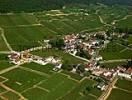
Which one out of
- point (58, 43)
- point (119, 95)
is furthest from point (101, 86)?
point (58, 43)

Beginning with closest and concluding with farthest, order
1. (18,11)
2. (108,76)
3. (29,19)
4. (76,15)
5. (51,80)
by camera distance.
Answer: (51,80) < (108,76) < (29,19) < (18,11) < (76,15)

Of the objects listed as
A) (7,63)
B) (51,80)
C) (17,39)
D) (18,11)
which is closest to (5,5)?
(18,11)

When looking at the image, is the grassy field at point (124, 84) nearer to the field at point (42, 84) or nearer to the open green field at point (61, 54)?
the field at point (42, 84)

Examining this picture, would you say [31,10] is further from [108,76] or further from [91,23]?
[108,76]

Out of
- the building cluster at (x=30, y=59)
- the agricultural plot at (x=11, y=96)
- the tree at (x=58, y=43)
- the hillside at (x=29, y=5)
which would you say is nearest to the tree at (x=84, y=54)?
the tree at (x=58, y=43)

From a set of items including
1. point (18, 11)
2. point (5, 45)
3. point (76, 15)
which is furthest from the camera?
point (76, 15)

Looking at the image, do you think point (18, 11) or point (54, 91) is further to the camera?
point (18, 11)
